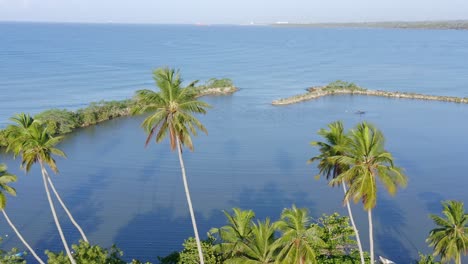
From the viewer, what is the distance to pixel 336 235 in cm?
2458

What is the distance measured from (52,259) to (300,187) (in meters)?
23.3

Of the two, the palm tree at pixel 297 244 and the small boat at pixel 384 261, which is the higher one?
the palm tree at pixel 297 244

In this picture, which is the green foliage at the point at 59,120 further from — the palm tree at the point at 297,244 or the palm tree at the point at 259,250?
the palm tree at the point at 297,244

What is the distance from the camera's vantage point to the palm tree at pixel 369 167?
1686 centimetres

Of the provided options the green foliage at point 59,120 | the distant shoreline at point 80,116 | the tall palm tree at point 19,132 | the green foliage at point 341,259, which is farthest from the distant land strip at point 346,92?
the tall palm tree at point 19,132

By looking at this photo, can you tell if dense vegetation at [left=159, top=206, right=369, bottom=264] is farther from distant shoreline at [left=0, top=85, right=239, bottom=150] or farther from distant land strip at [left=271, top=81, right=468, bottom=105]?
distant land strip at [left=271, top=81, right=468, bottom=105]

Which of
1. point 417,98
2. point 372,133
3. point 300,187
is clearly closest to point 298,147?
point 300,187

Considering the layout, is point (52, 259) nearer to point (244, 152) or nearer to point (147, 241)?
point (147, 241)

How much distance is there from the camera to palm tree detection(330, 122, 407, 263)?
1686 cm

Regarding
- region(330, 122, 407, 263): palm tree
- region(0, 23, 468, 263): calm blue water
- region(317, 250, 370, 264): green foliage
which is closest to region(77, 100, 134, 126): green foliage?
region(0, 23, 468, 263): calm blue water

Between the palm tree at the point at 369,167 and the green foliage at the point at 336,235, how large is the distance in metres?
7.64

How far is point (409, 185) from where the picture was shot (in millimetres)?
38500

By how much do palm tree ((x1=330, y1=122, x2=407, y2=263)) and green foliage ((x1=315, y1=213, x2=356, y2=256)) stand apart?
764cm

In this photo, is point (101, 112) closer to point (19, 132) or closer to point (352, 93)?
point (19, 132)
